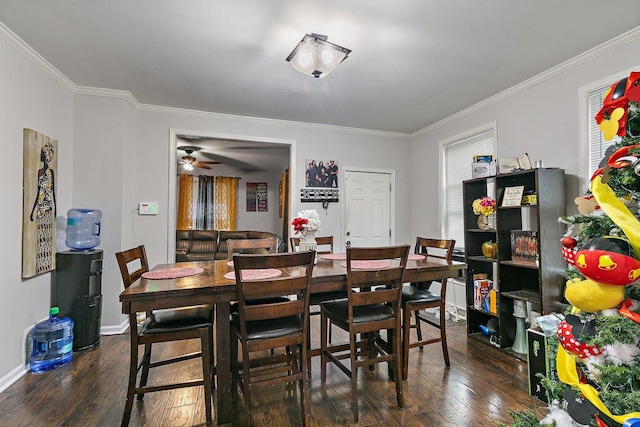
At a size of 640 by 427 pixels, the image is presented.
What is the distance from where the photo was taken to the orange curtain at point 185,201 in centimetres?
723

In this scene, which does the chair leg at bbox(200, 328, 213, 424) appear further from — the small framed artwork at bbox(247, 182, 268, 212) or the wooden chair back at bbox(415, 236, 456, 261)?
the small framed artwork at bbox(247, 182, 268, 212)

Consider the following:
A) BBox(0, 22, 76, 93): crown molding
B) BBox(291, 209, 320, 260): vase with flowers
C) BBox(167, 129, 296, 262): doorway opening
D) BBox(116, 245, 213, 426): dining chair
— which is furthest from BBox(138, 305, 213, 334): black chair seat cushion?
BBox(0, 22, 76, 93): crown molding

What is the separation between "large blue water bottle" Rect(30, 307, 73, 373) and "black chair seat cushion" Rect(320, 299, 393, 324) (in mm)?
2205

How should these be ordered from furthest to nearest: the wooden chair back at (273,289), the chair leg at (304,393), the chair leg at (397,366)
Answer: the chair leg at (397,366) → the chair leg at (304,393) → the wooden chair back at (273,289)

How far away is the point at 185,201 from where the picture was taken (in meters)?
7.32

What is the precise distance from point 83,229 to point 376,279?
282 centimetres

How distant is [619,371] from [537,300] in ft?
6.13

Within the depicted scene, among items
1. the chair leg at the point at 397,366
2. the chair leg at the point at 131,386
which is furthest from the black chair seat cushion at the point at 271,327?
the chair leg at the point at 397,366

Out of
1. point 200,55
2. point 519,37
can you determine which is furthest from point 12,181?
point 519,37

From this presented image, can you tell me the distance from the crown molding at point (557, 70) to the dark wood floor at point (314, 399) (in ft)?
8.21

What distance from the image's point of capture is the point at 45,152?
2672mm

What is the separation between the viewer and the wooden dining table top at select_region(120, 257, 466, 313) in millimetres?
1562

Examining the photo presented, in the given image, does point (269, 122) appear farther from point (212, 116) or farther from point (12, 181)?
Answer: point (12, 181)

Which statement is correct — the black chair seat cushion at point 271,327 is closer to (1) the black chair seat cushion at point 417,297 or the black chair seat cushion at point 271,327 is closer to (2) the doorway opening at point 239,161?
(1) the black chair seat cushion at point 417,297
